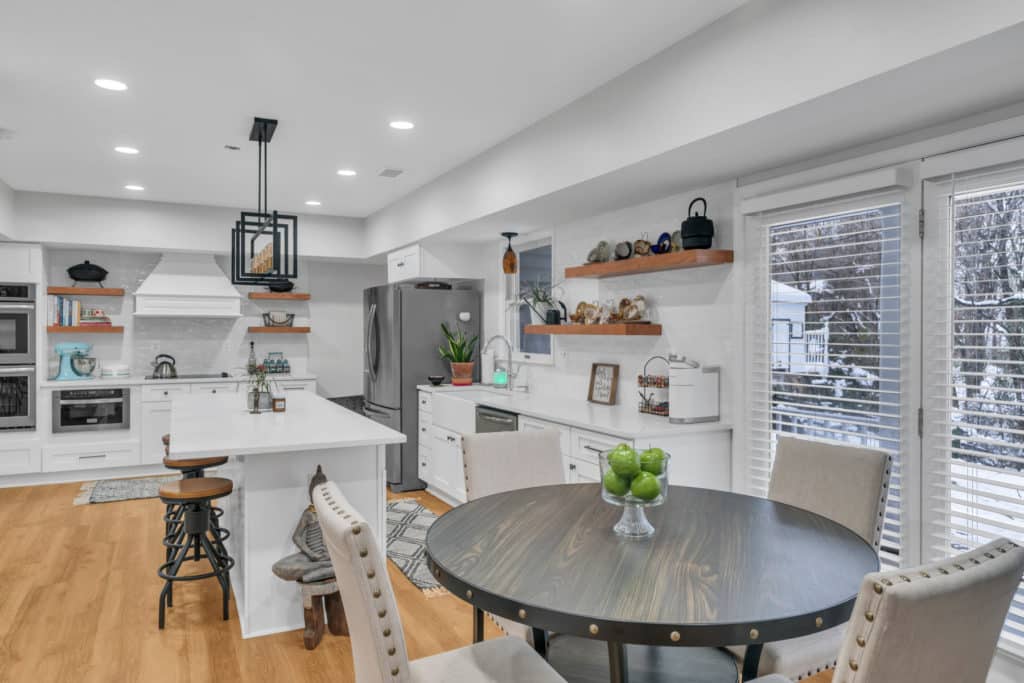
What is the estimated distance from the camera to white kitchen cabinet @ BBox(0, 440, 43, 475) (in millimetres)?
5590

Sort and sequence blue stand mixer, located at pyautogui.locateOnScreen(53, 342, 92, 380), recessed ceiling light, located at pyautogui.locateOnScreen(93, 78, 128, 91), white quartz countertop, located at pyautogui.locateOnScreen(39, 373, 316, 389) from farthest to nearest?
blue stand mixer, located at pyautogui.locateOnScreen(53, 342, 92, 380), white quartz countertop, located at pyautogui.locateOnScreen(39, 373, 316, 389), recessed ceiling light, located at pyautogui.locateOnScreen(93, 78, 128, 91)

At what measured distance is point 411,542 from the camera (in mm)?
4168

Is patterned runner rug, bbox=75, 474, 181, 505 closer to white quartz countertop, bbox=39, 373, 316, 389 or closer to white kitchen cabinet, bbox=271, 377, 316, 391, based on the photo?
white quartz countertop, bbox=39, 373, 316, 389

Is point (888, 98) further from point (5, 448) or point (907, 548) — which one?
point (5, 448)

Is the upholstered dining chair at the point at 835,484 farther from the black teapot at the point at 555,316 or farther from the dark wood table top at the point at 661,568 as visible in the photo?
the black teapot at the point at 555,316

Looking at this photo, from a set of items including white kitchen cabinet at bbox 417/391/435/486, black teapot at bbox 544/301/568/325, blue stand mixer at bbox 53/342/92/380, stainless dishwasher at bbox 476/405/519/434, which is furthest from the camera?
blue stand mixer at bbox 53/342/92/380

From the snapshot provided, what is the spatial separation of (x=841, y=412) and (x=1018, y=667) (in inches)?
41.5

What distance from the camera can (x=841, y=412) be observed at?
2877mm

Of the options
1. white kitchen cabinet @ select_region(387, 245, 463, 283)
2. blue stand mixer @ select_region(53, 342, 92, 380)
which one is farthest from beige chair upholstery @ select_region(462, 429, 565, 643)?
blue stand mixer @ select_region(53, 342, 92, 380)

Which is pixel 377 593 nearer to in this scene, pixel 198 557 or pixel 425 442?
pixel 198 557

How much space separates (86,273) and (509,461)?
5.48 m

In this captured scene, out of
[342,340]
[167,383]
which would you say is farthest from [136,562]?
[342,340]

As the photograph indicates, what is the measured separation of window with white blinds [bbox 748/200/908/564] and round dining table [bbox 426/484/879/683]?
0.95 metres

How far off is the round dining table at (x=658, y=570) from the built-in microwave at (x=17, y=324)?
551 centimetres
